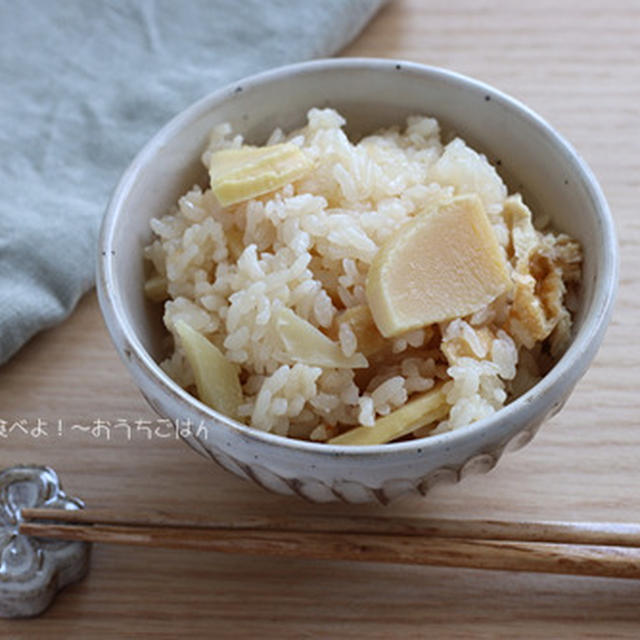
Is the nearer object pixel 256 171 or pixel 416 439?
pixel 416 439

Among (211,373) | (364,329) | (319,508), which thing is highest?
(364,329)

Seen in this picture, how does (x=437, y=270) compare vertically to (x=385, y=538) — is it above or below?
above

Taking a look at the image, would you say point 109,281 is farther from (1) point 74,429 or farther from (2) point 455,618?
(2) point 455,618

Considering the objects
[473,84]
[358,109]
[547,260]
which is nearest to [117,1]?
[358,109]

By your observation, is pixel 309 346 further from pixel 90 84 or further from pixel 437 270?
pixel 90 84

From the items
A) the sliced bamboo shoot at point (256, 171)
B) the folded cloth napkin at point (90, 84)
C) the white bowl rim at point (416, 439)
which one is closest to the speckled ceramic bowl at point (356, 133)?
the white bowl rim at point (416, 439)

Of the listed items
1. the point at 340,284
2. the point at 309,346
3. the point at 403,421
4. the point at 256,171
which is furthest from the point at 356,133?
the point at 403,421

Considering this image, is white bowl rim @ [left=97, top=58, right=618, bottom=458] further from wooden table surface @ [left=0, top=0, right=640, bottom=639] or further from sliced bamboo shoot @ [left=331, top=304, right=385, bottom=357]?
wooden table surface @ [left=0, top=0, right=640, bottom=639]

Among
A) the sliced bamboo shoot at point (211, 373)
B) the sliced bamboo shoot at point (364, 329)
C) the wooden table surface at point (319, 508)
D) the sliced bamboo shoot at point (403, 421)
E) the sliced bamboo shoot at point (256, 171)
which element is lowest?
the wooden table surface at point (319, 508)

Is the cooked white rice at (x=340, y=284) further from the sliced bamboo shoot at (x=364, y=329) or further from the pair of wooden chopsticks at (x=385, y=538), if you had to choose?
the pair of wooden chopsticks at (x=385, y=538)
